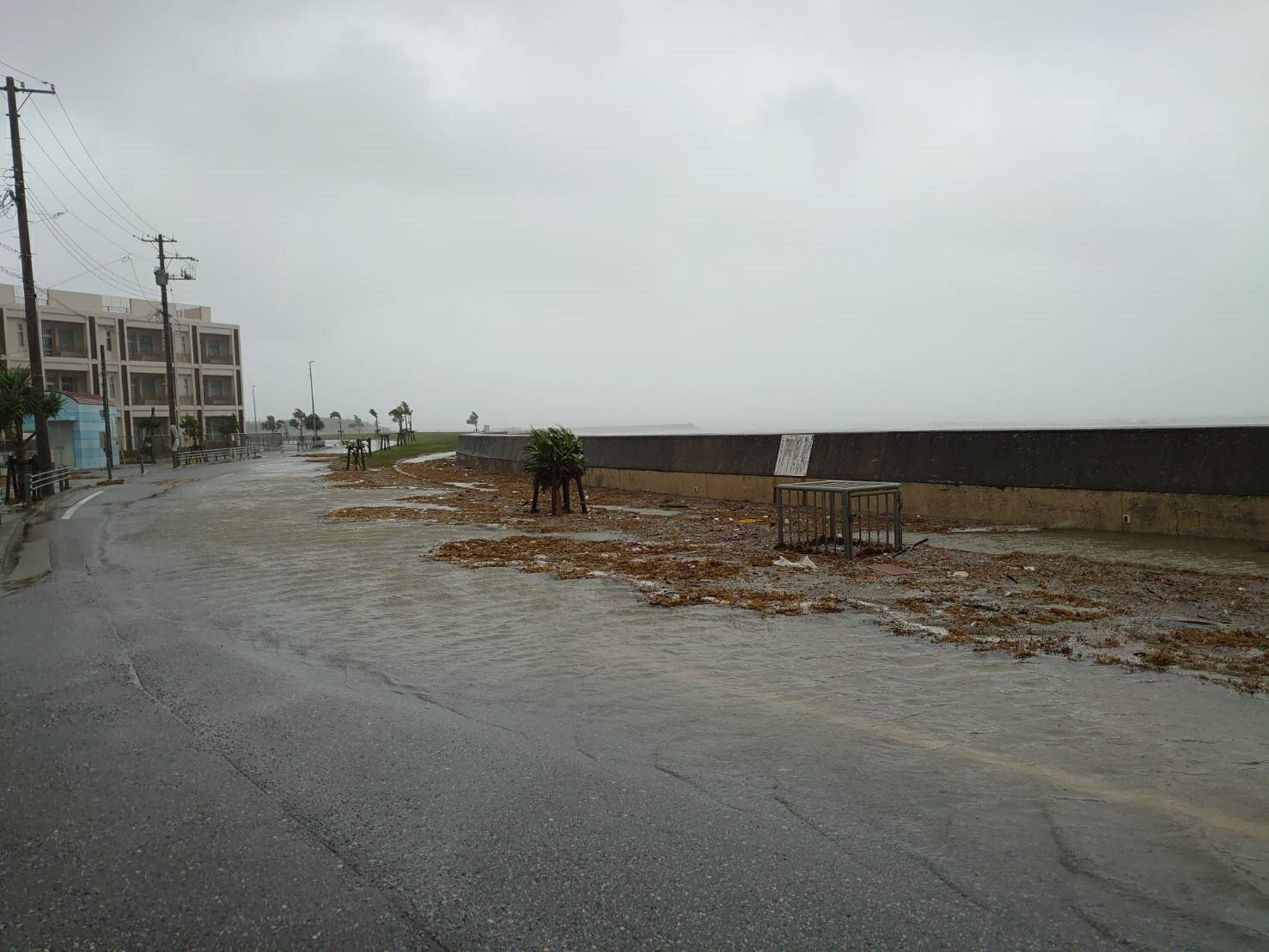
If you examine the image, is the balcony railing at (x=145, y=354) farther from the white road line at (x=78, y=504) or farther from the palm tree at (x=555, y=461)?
the palm tree at (x=555, y=461)

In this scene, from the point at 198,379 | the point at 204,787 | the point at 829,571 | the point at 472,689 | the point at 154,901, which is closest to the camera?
the point at 154,901

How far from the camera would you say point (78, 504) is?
22234 millimetres

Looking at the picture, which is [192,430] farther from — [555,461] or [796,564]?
[796,564]

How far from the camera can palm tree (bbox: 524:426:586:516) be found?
53.1 feet

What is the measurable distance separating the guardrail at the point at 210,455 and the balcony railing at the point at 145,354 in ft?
61.2

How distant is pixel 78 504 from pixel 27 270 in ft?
45.7

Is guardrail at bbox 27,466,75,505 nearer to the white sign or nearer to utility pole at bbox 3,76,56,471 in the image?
utility pole at bbox 3,76,56,471

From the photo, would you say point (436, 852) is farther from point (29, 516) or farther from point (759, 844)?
point (29, 516)

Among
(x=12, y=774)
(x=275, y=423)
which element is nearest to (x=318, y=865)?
(x=12, y=774)

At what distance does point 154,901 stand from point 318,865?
561mm

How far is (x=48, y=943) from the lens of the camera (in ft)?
9.02

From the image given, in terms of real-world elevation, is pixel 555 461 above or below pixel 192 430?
below

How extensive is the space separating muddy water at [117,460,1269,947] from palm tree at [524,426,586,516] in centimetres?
755

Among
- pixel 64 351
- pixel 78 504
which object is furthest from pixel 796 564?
pixel 64 351
